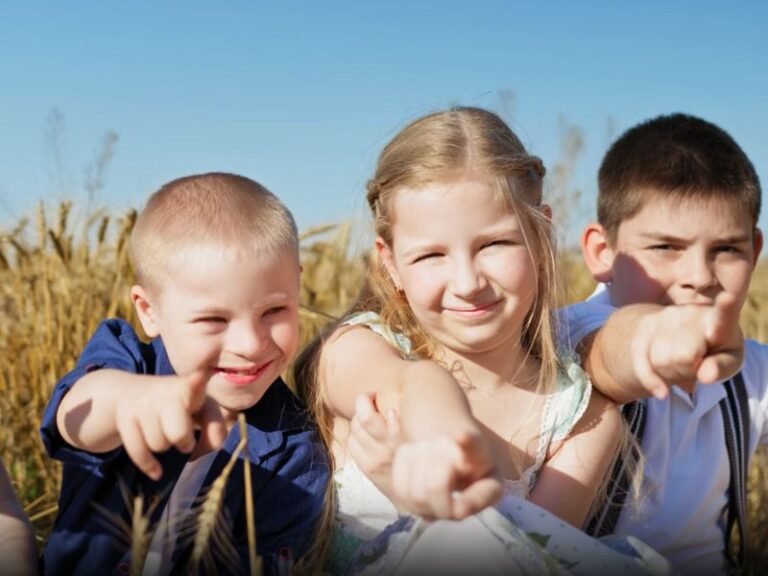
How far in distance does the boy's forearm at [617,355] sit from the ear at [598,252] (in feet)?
1.66

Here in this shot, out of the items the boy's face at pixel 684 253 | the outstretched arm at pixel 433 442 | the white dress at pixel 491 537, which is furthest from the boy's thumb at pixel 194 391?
the boy's face at pixel 684 253

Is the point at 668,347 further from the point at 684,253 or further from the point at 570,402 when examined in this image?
the point at 684,253

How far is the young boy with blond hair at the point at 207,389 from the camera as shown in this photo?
7.31ft

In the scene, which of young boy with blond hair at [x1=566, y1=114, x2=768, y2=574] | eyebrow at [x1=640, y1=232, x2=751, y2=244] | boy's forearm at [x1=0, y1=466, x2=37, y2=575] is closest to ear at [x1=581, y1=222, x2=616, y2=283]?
young boy with blond hair at [x1=566, y1=114, x2=768, y2=574]

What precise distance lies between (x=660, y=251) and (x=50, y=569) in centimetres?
169

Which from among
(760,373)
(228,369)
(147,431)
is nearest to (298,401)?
(228,369)

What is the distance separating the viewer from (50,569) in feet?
7.86

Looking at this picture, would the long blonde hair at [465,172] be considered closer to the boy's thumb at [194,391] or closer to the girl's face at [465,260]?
the girl's face at [465,260]

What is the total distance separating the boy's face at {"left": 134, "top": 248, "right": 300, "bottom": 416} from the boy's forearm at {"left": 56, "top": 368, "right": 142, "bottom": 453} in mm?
185

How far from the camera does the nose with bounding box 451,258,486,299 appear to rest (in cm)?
225

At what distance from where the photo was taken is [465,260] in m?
2.26

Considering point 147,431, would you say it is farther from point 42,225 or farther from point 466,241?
point 42,225

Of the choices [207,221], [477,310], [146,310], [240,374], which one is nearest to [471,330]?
[477,310]

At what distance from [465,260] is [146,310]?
718mm
